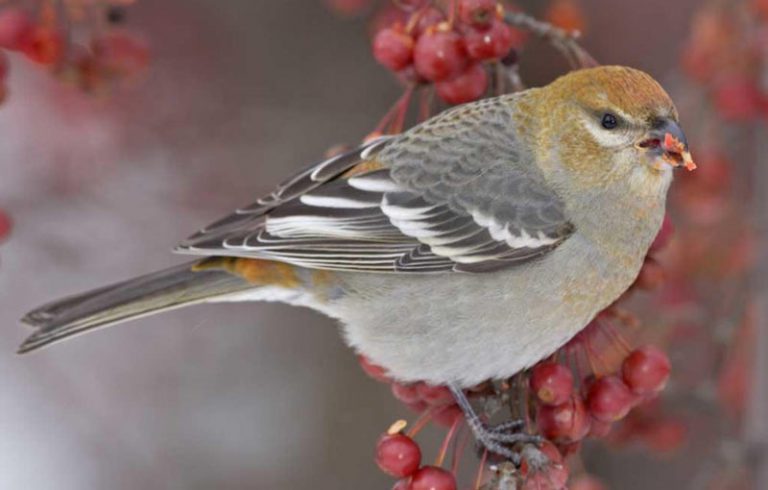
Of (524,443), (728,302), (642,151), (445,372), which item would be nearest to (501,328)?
(445,372)

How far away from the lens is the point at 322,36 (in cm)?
575

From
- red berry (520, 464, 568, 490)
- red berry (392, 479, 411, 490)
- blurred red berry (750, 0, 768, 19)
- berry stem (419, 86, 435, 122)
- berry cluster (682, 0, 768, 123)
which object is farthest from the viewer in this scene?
berry cluster (682, 0, 768, 123)

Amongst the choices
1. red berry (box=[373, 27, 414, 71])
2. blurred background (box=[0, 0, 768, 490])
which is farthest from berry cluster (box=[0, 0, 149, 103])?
red berry (box=[373, 27, 414, 71])

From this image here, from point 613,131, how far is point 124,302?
4.72 ft

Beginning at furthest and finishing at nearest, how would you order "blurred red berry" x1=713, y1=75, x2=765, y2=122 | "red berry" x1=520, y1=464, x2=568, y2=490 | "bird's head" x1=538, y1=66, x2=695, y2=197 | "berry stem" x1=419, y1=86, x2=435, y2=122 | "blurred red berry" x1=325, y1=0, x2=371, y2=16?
"blurred red berry" x1=325, y1=0, x2=371, y2=16, "blurred red berry" x1=713, y1=75, x2=765, y2=122, "berry stem" x1=419, y1=86, x2=435, y2=122, "bird's head" x1=538, y1=66, x2=695, y2=197, "red berry" x1=520, y1=464, x2=568, y2=490

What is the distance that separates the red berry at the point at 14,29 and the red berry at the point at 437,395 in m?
1.43

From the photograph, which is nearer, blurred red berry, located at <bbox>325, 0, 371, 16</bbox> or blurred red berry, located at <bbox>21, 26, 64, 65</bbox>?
blurred red berry, located at <bbox>21, 26, 64, 65</bbox>

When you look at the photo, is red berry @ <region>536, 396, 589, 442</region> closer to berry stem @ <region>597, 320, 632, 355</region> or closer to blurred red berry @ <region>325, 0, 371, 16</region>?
berry stem @ <region>597, 320, 632, 355</region>

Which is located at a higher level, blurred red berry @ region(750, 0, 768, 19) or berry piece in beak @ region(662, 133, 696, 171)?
blurred red berry @ region(750, 0, 768, 19)

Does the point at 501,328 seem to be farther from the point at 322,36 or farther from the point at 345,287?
the point at 322,36

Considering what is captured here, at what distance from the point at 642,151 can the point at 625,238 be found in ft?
0.81

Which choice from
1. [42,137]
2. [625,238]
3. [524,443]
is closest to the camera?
[524,443]

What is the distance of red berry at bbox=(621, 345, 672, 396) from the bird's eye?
23.6 inches

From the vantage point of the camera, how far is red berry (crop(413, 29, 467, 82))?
2990 millimetres
